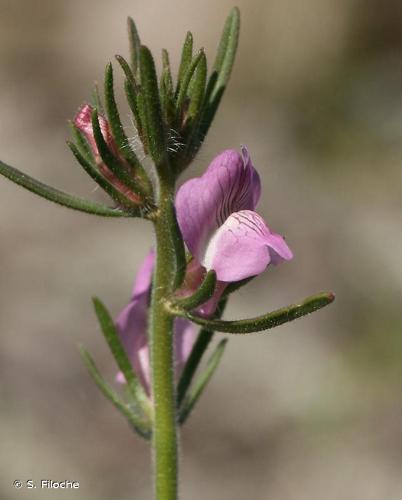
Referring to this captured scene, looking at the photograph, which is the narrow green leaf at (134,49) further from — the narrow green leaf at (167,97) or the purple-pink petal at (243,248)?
the purple-pink petal at (243,248)

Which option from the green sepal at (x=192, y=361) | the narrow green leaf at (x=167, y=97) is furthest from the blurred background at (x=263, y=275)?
the narrow green leaf at (x=167, y=97)

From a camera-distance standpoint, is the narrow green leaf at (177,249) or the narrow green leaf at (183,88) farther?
the narrow green leaf at (183,88)

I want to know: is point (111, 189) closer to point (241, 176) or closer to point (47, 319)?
point (241, 176)

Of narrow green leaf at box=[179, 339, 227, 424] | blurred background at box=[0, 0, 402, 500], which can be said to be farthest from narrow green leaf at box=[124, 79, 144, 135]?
blurred background at box=[0, 0, 402, 500]

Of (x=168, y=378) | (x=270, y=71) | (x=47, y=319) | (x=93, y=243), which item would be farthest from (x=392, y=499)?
(x=270, y=71)

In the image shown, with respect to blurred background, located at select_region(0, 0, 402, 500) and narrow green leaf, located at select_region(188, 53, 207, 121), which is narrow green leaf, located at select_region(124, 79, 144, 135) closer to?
narrow green leaf, located at select_region(188, 53, 207, 121)

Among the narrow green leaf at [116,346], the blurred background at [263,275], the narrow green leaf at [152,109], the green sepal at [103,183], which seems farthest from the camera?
the blurred background at [263,275]

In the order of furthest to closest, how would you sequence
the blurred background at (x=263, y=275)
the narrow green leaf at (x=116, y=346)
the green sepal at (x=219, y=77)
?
the blurred background at (x=263, y=275), the narrow green leaf at (x=116, y=346), the green sepal at (x=219, y=77)
